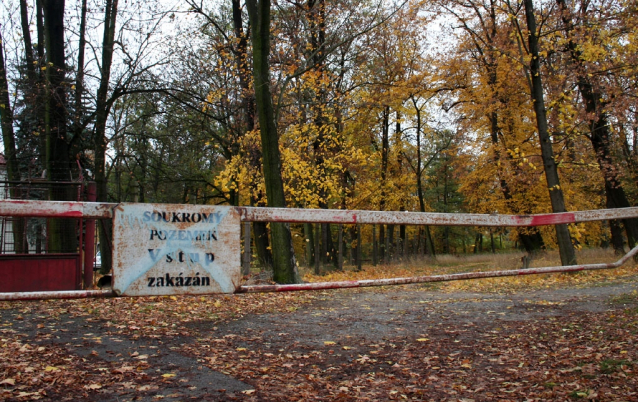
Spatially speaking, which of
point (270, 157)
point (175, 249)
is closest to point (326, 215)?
point (175, 249)

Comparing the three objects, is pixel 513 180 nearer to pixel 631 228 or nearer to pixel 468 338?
pixel 631 228

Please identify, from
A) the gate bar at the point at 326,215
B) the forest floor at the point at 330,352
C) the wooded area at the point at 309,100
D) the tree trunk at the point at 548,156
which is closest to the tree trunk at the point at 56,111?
the wooded area at the point at 309,100

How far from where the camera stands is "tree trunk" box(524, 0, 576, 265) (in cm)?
1320

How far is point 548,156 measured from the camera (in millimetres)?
13609

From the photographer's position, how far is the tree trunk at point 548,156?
13.2 meters

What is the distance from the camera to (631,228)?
55.8 ft

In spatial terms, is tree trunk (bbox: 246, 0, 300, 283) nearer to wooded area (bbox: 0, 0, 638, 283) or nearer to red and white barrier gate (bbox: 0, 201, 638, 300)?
wooded area (bbox: 0, 0, 638, 283)

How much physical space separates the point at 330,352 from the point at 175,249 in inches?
93.3

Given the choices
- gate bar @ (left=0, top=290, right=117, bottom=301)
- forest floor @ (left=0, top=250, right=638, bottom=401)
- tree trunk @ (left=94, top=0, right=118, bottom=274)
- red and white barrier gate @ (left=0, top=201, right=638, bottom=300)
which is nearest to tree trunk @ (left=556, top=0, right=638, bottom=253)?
forest floor @ (left=0, top=250, right=638, bottom=401)

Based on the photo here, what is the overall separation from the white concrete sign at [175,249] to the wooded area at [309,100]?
7813 millimetres

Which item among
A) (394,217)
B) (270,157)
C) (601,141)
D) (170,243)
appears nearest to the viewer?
(170,243)

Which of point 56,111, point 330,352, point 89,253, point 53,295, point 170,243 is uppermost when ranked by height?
point 56,111

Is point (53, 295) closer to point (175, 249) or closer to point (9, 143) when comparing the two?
point (175, 249)

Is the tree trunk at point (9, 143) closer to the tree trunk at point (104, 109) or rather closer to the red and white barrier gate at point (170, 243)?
the tree trunk at point (104, 109)
